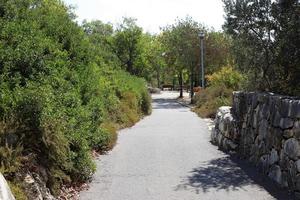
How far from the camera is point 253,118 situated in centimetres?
1211

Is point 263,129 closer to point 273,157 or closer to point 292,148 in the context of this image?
point 273,157

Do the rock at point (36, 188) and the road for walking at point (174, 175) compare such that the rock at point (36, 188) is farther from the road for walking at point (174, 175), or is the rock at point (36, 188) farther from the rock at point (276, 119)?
the rock at point (276, 119)

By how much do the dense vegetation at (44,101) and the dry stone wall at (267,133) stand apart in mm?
3606

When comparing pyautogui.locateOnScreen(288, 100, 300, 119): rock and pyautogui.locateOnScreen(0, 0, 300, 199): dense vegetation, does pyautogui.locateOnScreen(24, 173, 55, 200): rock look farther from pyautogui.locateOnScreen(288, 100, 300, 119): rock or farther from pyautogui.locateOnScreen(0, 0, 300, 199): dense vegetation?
pyautogui.locateOnScreen(288, 100, 300, 119): rock

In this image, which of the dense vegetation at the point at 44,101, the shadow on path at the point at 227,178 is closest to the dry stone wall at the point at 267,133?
the shadow on path at the point at 227,178

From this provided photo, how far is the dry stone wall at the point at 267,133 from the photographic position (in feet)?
28.9

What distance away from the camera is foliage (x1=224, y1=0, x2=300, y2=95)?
12.1 meters

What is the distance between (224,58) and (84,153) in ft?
119

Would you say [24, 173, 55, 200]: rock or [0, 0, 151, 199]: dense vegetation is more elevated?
[0, 0, 151, 199]: dense vegetation

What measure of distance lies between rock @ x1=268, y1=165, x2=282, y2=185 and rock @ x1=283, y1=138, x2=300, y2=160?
509 mm

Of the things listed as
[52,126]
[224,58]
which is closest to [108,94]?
[52,126]

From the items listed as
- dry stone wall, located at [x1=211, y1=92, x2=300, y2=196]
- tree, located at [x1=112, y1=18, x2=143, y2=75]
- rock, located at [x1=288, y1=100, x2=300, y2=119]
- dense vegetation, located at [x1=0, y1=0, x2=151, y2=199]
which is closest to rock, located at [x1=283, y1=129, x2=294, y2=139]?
dry stone wall, located at [x1=211, y1=92, x2=300, y2=196]

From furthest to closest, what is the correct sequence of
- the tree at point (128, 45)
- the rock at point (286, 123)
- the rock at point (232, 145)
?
the tree at point (128, 45), the rock at point (232, 145), the rock at point (286, 123)

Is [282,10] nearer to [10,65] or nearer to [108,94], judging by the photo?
[10,65]
